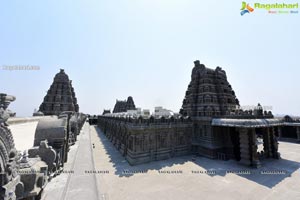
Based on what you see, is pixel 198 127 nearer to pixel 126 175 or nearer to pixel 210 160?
pixel 210 160

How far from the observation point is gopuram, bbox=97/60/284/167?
54.3ft

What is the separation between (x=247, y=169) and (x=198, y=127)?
783 centimetres

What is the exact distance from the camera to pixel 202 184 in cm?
1173

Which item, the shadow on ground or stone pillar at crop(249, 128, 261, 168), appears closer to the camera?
the shadow on ground

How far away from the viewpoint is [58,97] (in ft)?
115

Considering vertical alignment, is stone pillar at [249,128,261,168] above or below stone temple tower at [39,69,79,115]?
below

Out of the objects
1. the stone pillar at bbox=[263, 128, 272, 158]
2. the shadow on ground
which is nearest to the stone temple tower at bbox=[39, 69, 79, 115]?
the shadow on ground

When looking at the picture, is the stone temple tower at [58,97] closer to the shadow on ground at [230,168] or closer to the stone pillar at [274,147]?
the shadow on ground at [230,168]

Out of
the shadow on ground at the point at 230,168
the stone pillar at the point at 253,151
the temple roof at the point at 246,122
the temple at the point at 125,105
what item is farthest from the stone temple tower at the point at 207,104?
the temple at the point at 125,105

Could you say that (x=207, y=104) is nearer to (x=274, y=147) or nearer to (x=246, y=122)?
(x=246, y=122)

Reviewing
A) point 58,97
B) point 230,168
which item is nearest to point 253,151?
point 230,168

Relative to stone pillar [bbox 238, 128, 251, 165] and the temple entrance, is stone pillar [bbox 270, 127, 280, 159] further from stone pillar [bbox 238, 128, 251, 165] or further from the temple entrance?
the temple entrance

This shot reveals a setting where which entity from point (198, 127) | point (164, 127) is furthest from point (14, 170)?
point (198, 127)

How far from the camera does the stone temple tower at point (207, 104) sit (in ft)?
64.5
